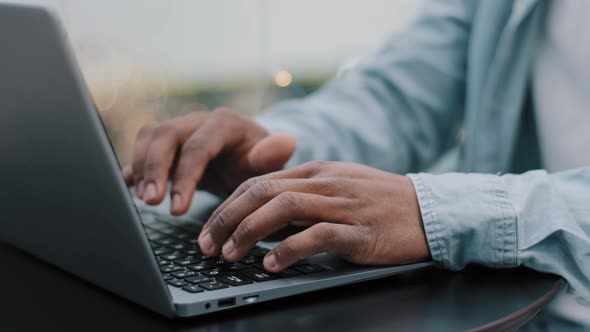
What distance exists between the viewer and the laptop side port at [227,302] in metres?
0.48

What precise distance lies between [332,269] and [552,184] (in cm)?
25

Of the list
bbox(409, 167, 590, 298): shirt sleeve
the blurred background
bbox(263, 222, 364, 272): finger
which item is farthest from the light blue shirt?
the blurred background

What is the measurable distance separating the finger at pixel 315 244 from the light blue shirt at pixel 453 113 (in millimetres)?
103

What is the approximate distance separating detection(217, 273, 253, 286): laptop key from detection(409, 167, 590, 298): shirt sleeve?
0.58 ft

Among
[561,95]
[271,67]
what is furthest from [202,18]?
[561,95]

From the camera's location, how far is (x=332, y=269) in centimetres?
56

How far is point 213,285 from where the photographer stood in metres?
0.51

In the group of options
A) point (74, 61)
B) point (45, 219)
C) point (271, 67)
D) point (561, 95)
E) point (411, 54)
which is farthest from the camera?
point (271, 67)

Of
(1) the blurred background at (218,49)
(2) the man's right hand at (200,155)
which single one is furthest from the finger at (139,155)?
Answer: (1) the blurred background at (218,49)

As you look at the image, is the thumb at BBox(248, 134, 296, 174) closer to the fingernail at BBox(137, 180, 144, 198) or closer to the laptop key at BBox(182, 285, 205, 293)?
the fingernail at BBox(137, 180, 144, 198)

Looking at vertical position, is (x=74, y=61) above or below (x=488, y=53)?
above

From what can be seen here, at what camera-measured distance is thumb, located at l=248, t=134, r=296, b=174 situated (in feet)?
2.50

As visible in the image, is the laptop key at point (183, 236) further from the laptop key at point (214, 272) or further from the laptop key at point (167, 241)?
the laptop key at point (214, 272)

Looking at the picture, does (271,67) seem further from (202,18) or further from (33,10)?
(33,10)
